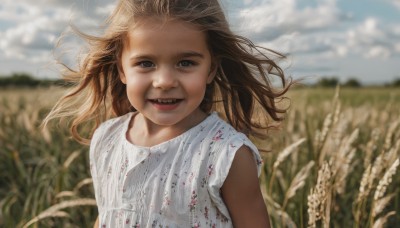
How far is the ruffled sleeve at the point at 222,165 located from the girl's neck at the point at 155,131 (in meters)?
0.17

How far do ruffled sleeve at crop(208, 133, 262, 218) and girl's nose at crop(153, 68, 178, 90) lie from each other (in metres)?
0.23

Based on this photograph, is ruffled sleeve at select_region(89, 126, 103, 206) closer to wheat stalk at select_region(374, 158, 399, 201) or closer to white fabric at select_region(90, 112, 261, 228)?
white fabric at select_region(90, 112, 261, 228)

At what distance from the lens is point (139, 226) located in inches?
69.1

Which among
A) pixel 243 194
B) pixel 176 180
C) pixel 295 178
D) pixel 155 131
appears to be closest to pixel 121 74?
pixel 155 131

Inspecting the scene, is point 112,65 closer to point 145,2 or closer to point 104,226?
point 145,2

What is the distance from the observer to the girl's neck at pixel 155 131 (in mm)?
1820

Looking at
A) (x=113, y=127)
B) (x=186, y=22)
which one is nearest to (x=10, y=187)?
(x=113, y=127)

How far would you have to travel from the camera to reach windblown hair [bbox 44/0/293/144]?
5.82 ft

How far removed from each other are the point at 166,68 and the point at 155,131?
0.29 metres

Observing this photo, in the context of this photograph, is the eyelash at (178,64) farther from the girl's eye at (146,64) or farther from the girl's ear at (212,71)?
the girl's ear at (212,71)

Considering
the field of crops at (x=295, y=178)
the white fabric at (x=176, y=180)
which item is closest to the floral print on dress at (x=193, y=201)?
the white fabric at (x=176, y=180)

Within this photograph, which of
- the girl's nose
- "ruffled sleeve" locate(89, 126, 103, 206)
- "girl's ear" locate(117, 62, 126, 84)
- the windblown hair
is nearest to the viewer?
the girl's nose

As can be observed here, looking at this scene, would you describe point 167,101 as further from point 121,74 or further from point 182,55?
point 121,74

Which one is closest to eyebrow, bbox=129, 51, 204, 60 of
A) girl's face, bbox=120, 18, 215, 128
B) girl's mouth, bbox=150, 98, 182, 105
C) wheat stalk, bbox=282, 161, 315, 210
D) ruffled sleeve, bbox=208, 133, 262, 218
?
girl's face, bbox=120, 18, 215, 128
